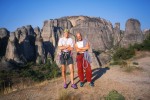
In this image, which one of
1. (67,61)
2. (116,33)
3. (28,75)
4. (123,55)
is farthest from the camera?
(116,33)

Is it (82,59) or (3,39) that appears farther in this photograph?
(3,39)

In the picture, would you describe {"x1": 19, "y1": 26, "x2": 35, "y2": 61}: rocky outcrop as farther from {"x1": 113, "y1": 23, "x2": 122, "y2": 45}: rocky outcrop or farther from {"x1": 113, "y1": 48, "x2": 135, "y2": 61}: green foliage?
{"x1": 113, "y1": 48, "x2": 135, "y2": 61}: green foliage

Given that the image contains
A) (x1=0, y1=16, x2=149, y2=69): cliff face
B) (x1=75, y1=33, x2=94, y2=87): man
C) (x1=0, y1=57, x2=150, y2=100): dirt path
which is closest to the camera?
(x1=0, y1=57, x2=150, y2=100): dirt path

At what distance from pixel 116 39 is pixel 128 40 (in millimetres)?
30081

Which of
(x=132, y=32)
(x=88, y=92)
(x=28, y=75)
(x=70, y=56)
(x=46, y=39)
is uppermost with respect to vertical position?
(x=132, y=32)

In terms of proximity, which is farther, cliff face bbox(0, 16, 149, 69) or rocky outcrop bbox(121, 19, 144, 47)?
rocky outcrop bbox(121, 19, 144, 47)

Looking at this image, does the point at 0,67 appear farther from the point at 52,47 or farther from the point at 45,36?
the point at 45,36

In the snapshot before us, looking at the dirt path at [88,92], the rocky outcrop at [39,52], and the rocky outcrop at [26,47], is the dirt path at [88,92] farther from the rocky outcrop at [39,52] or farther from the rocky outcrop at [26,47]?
the rocky outcrop at [26,47]

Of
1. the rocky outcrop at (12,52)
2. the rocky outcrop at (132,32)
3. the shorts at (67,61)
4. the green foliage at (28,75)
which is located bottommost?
the green foliage at (28,75)

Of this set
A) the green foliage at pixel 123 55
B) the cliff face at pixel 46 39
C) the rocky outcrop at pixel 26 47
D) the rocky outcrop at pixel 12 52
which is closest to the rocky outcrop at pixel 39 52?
the cliff face at pixel 46 39

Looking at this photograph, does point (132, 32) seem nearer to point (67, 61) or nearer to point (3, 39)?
point (3, 39)

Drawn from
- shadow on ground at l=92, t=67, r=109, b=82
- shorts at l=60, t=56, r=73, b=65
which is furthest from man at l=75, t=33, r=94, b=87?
shadow on ground at l=92, t=67, r=109, b=82

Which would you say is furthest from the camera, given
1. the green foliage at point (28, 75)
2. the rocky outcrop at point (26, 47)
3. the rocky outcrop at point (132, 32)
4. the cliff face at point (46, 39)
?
the rocky outcrop at point (26, 47)

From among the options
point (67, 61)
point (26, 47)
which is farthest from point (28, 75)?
point (26, 47)
